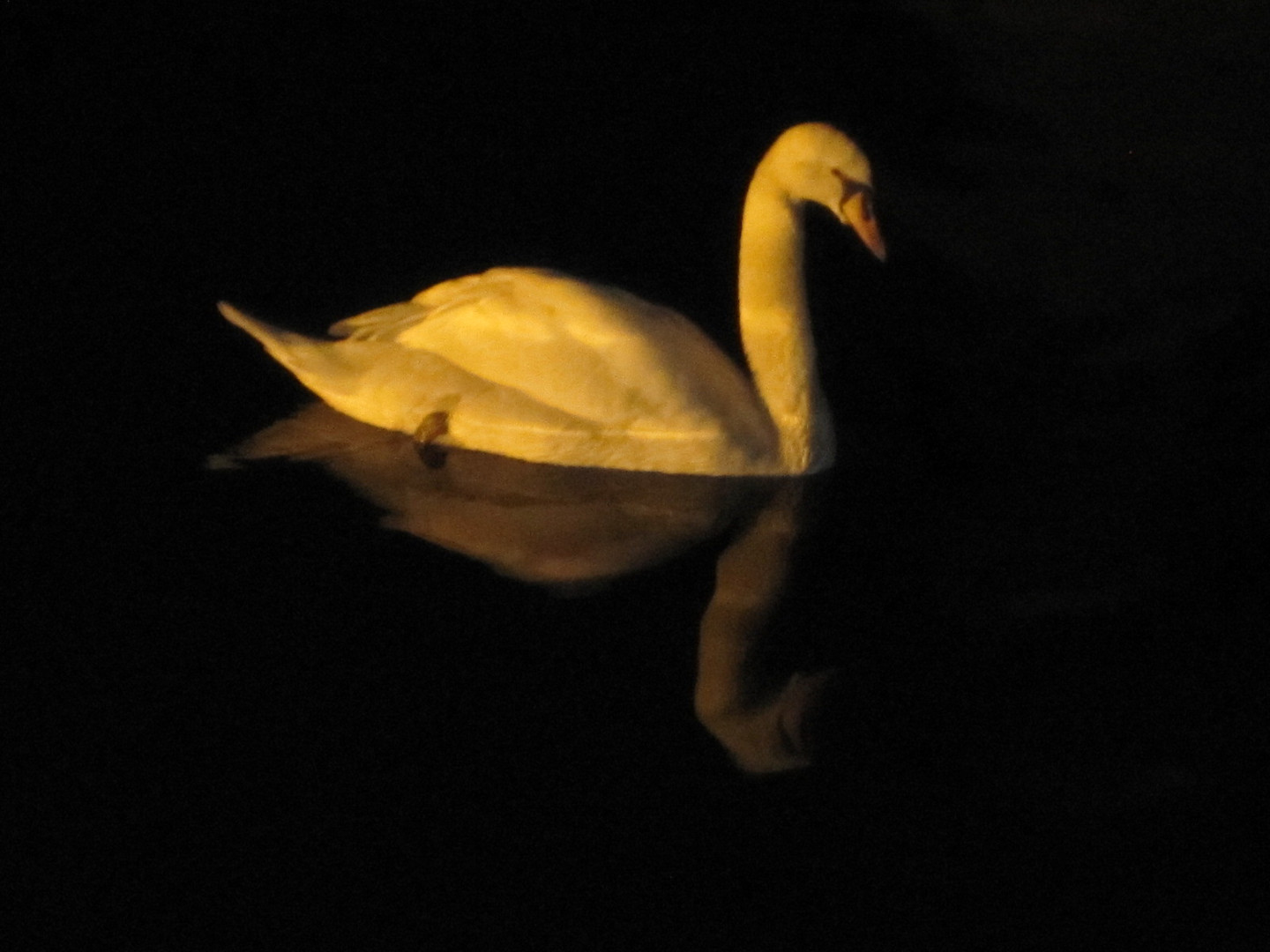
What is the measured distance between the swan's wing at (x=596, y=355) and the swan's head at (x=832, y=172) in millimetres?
481

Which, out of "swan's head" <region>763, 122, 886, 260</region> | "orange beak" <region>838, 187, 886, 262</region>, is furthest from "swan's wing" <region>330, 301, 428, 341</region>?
"orange beak" <region>838, 187, 886, 262</region>

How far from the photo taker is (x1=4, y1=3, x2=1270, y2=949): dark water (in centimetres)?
334

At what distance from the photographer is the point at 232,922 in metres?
3.15

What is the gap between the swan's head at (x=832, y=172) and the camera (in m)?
4.72

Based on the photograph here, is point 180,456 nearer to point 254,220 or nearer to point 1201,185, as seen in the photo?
point 254,220

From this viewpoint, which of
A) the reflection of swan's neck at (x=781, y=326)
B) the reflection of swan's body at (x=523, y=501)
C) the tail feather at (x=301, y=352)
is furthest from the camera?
the tail feather at (x=301, y=352)

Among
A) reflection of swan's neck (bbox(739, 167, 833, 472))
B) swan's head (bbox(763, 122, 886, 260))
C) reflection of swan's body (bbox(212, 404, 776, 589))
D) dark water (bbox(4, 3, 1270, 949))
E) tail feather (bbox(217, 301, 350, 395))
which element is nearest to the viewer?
dark water (bbox(4, 3, 1270, 949))

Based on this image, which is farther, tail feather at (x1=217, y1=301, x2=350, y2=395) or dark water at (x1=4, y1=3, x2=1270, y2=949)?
tail feather at (x1=217, y1=301, x2=350, y2=395)

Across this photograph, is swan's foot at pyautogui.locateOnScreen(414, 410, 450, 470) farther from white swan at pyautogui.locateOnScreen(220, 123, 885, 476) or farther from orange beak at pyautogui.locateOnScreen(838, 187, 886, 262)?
orange beak at pyautogui.locateOnScreen(838, 187, 886, 262)

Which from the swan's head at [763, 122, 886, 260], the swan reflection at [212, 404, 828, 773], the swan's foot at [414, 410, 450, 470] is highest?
the swan's head at [763, 122, 886, 260]

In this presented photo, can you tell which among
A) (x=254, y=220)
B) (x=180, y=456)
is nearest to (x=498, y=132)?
(x=254, y=220)

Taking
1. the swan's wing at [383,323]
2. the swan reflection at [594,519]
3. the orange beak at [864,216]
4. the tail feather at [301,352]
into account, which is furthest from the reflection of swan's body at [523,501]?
the orange beak at [864,216]

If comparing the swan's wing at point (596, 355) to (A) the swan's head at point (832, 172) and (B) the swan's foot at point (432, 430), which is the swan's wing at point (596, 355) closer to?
(B) the swan's foot at point (432, 430)

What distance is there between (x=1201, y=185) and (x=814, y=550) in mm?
3899
